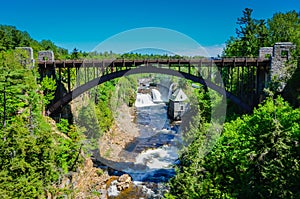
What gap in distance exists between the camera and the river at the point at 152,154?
17.6 m

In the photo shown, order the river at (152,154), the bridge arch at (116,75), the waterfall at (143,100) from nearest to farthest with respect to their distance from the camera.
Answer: the river at (152,154) < the bridge arch at (116,75) < the waterfall at (143,100)

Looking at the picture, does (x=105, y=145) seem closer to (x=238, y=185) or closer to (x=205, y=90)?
(x=205, y=90)

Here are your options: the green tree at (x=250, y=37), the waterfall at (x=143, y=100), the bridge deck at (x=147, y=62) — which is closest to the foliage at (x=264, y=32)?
the green tree at (x=250, y=37)

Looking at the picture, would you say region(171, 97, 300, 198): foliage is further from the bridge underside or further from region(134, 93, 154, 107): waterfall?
region(134, 93, 154, 107): waterfall

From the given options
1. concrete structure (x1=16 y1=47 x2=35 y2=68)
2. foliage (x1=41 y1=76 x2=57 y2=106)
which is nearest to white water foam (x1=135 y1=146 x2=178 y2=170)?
foliage (x1=41 y1=76 x2=57 y2=106)

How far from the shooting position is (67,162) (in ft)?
50.3

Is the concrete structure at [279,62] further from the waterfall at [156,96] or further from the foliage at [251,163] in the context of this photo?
the waterfall at [156,96]

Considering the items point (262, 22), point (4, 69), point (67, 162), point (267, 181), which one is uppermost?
point (262, 22)

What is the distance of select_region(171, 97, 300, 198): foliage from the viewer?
9.55 m

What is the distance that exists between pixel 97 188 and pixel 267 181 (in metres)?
10.4

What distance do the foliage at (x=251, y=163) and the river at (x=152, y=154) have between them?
2231 mm

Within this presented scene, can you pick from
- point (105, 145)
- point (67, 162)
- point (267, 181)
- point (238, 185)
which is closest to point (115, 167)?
point (105, 145)

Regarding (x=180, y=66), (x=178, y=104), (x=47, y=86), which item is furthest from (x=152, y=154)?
(x=178, y=104)

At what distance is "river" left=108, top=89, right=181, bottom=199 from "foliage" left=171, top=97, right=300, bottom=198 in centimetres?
223
